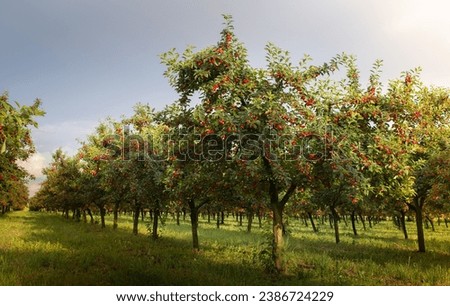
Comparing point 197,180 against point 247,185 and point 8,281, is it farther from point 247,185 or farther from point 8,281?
point 8,281

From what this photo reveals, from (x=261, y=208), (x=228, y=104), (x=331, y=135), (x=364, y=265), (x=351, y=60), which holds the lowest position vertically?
(x=364, y=265)

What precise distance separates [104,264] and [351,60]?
46.0 feet

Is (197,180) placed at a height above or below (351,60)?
below

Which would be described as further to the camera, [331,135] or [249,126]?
[249,126]

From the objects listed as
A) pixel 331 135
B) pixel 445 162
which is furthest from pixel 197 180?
pixel 445 162

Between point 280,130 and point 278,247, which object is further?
point 278,247

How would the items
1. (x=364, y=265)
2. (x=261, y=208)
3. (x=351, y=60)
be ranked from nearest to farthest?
1. (x=351, y=60)
2. (x=364, y=265)
3. (x=261, y=208)

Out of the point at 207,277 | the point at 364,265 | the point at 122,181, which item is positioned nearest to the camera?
the point at 207,277

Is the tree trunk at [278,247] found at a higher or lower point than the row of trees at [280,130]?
lower

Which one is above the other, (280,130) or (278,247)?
(280,130)

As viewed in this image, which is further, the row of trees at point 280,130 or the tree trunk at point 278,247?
the tree trunk at point 278,247

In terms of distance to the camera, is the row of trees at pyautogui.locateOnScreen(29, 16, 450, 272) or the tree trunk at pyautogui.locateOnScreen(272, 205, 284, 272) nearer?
the row of trees at pyautogui.locateOnScreen(29, 16, 450, 272)

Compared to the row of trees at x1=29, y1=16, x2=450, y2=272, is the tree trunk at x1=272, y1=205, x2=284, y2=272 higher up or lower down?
lower down

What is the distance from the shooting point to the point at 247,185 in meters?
14.1
